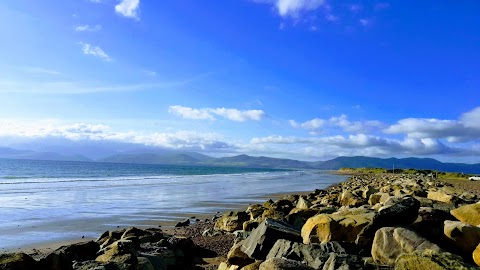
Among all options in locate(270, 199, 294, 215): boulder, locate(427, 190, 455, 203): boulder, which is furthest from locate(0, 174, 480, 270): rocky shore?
locate(270, 199, 294, 215): boulder

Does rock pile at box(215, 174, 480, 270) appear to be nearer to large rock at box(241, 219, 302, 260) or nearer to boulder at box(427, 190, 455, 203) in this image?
large rock at box(241, 219, 302, 260)

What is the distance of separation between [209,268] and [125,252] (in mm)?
2140

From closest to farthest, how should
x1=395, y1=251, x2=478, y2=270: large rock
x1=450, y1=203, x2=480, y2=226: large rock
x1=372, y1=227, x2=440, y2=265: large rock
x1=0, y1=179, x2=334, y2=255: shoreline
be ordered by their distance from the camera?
1. x1=395, y1=251, x2=478, y2=270: large rock
2. x1=372, y1=227, x2=440, y2=265: large rock
3. x1=450, y1=203, x2=480, y2=226: large rock
4. x1=0, y1=179, x2=334, y2=255: shoreline

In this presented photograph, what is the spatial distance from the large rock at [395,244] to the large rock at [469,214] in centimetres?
240

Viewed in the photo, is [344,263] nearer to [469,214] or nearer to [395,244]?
[395,244]

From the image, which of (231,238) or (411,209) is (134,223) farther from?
(411,209)

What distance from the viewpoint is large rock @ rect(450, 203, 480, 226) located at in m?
8.38

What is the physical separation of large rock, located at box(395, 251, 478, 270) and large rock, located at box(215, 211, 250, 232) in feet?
28.8

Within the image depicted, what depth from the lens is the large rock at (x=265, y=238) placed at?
806cm

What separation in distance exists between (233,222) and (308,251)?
7454 mm

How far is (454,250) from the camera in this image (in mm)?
7168

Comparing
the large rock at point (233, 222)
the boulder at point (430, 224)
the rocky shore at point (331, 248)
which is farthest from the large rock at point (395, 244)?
the large rock at point (233, 222)

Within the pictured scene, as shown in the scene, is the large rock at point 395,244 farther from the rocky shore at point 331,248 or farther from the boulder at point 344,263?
the boulder at point 344,263

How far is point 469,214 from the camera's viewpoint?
337 inches
